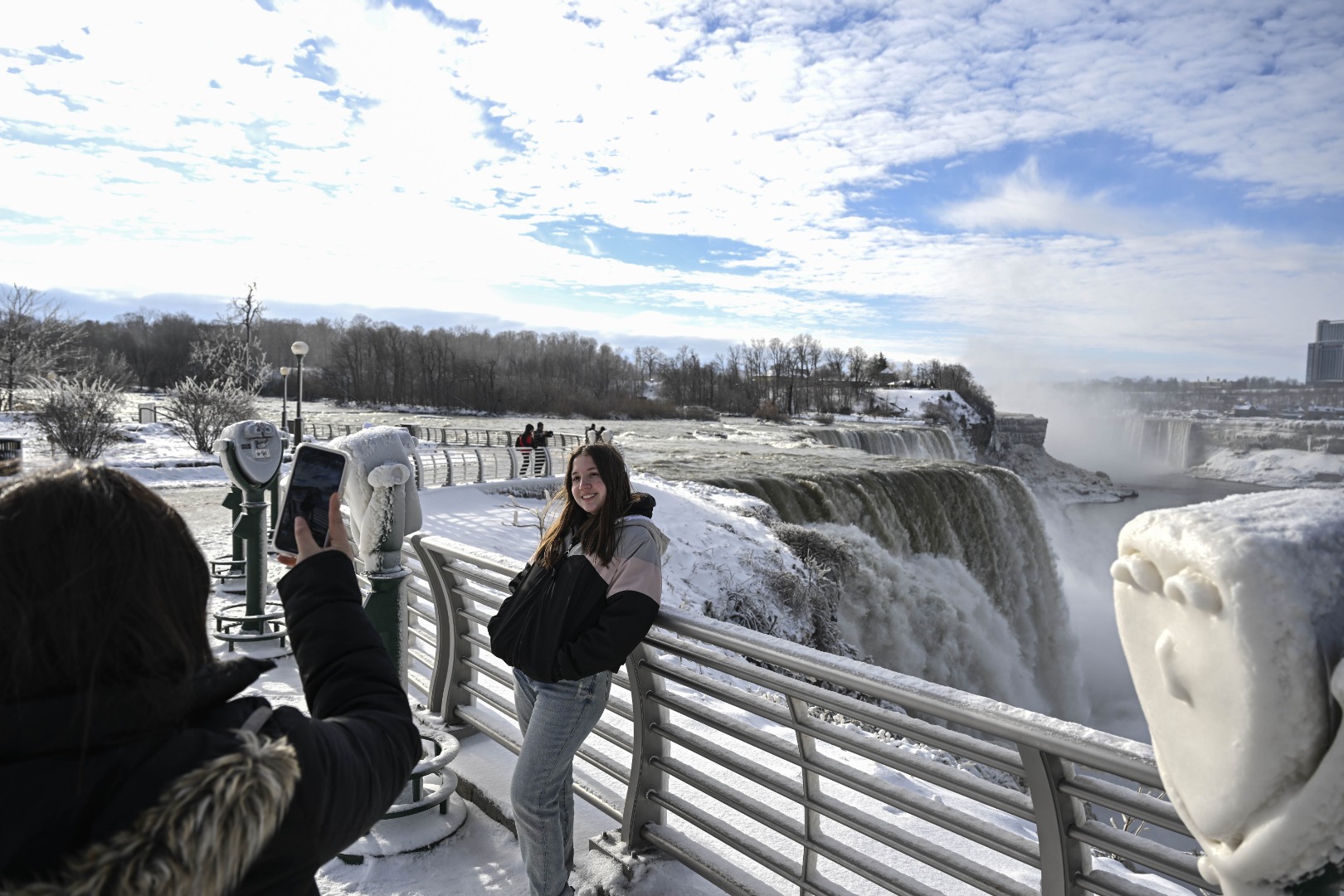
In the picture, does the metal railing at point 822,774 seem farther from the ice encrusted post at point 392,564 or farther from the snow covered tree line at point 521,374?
the snow covered tree line at point 521,374

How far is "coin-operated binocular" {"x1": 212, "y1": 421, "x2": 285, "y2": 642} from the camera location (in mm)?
6957

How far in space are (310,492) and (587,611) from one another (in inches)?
42.0

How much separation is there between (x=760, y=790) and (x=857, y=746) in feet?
4.98

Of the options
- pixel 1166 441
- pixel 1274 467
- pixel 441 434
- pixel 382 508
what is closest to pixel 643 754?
pixel 382 508

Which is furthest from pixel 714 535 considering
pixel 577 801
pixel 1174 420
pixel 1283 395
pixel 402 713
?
pixel 1174 420

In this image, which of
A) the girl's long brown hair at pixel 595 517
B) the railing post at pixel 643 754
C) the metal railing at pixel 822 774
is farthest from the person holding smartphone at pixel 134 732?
the railing post at pixel 643 754

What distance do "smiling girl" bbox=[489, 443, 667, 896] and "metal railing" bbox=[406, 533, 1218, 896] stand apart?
219 millimetres

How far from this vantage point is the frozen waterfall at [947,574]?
50.9ft

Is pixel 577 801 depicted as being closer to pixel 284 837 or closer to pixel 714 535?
pixel 284 837

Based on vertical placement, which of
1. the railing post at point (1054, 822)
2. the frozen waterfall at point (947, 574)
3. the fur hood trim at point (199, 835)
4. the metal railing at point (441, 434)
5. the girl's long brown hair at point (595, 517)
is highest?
the girl's long brown hair at point (595, 517)

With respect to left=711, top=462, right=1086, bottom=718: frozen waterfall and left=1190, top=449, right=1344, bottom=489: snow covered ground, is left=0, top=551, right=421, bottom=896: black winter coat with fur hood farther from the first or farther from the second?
left=1190, top=449, right=1344, bottom=489: snow covered ground

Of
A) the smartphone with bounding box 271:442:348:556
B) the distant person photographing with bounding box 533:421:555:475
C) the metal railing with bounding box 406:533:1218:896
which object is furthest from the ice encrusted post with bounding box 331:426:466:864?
the distant person photographing with bounding box 533:421:555:475

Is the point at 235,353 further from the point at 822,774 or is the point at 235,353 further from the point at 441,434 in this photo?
the point at 822,774

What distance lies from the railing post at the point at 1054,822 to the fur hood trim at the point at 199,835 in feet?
5.24
